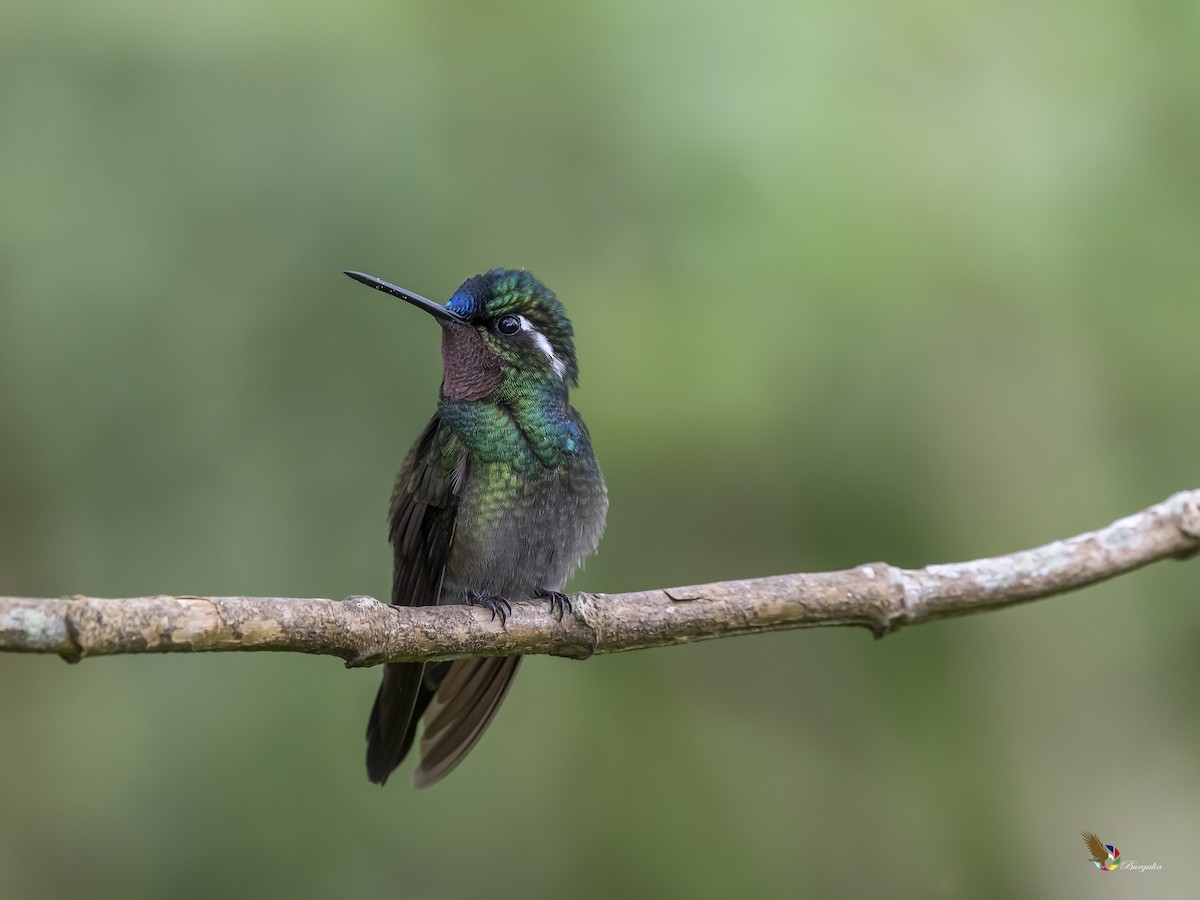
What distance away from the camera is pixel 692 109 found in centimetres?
564

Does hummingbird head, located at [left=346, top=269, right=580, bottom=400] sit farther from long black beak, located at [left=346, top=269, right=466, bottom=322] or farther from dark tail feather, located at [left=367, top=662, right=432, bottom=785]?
dark tail feather, located at [left=367, top=662, right=432, bottom=785]

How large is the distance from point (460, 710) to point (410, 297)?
1385mm

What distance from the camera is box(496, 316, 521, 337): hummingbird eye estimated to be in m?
3.86

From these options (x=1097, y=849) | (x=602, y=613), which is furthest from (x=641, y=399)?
(x=1097, y=849)

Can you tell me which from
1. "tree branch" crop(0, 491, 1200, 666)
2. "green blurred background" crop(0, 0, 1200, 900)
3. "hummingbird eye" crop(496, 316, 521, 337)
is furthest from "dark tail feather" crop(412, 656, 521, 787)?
"green blurred background" crop(0, 0, 1200, 900)

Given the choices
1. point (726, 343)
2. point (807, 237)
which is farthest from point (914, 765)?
point (807, 237)

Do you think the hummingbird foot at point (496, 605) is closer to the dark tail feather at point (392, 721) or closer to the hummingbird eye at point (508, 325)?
the dark tail feather at point (392, 721)

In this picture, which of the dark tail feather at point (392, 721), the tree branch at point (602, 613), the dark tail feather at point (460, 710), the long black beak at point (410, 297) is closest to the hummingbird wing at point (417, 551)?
the dark tail feather at point (392, 721)

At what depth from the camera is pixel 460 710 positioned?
391 centimetres

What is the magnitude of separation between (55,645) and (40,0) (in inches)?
171

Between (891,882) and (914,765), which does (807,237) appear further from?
(891,882)

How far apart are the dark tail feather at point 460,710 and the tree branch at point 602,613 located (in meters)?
0.67

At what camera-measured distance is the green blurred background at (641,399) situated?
16.9 feet

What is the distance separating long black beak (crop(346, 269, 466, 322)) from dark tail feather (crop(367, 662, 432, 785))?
3.66 ft
